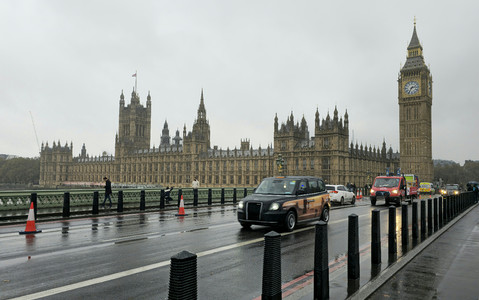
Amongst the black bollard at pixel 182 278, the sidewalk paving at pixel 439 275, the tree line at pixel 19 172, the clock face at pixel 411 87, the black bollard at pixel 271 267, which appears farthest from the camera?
the tree line at pixel 19 172

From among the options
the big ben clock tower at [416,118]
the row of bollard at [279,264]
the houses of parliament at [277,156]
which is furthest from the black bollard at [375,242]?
the big ben clock tower at [416,118]

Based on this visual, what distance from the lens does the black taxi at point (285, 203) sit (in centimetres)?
1145

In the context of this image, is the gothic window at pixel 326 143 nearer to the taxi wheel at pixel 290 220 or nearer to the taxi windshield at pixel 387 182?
the taxi windshield at pixel 387 182

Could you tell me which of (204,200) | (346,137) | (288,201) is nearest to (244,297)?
(288,201)

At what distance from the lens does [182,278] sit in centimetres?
333

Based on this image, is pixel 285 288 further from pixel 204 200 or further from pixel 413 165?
pixel 413 165

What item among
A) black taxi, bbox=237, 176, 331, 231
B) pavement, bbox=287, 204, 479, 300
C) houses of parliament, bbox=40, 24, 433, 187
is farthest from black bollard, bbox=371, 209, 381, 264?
houses of parliament, bbox=40, 24, 433, 187

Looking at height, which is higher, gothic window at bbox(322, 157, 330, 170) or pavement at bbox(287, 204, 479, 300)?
gothic window at bbox(322, 157, 330, 170)

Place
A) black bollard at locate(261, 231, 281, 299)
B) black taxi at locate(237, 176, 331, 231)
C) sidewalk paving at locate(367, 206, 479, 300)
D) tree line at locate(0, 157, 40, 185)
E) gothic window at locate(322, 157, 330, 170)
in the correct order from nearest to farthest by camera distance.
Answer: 1. black bollard at locate(261, 231, 281, 299)
2. sidewalk paving at locate(367, 206, 479, 300)
3. black taxi at locate(237, 176, 331, 231)
4. gothic window at locate(322, 157, 330, 170)
5. tree line at locate(0, 157, 40, 185)

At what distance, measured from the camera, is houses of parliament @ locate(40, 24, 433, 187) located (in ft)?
248

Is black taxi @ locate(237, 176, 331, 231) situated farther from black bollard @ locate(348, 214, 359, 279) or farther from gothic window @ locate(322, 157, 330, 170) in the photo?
gothic window @ locate(322, 157, 330, 170)

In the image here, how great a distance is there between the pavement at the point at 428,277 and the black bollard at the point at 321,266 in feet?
0.60

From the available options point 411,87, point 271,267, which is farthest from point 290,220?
point 411,87

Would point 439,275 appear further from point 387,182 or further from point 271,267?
point 387,182
